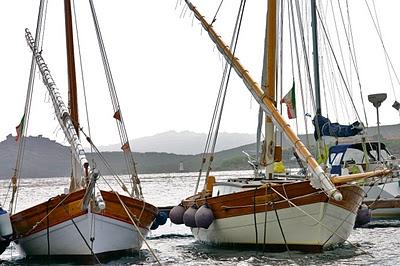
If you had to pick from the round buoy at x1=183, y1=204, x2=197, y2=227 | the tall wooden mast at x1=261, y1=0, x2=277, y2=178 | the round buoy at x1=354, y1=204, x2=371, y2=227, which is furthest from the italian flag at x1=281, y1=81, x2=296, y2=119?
the round buoy at x1=183, y1=204, x2=197, y2=227

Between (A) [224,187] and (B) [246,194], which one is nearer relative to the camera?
(B) [246,194]

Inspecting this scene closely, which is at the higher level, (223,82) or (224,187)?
(223,82)

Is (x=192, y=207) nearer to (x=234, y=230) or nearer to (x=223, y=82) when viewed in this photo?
(x=234, y=230)

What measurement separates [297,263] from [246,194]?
291cm

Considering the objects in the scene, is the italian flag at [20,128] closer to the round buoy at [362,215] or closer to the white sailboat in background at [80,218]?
the white sailboat in background at [80,218]

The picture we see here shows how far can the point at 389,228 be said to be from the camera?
105ft

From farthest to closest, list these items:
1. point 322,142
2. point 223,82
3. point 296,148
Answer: point 322,142, point 223,82, point 296,148

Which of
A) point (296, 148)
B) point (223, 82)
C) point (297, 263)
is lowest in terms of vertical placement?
point (297, 263)

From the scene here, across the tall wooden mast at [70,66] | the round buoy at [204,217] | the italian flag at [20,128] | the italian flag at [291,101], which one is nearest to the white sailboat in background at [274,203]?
the round buoy at [204,217]

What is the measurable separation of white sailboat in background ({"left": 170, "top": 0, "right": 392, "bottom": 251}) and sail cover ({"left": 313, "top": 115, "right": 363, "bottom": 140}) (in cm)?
751

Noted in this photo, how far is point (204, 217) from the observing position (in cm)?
2366

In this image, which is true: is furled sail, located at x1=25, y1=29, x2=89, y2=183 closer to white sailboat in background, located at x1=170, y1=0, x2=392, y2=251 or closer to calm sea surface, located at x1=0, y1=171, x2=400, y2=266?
calm sea surface, located at x1=0, y1=171, x2=400, y2=266

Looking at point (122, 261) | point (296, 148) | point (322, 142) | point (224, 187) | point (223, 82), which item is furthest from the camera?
point (322, 142)

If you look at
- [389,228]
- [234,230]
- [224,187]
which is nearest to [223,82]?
[224,187]
